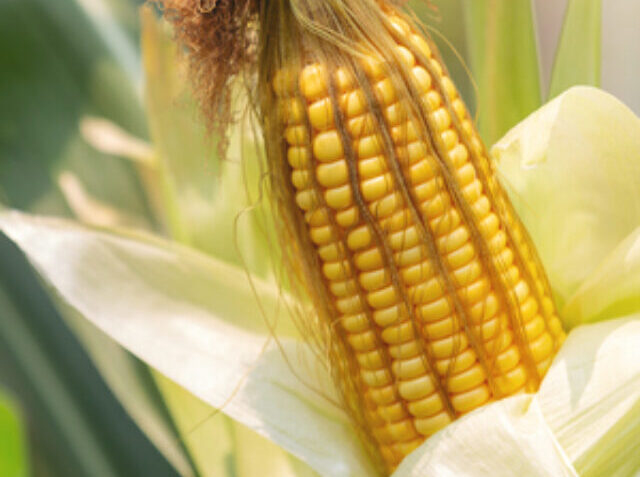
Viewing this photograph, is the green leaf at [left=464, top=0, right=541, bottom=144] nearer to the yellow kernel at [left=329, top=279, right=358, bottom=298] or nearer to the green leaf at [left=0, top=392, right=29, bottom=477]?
the yellow kernel at [left=329, top=279, right=358, bottom=298]

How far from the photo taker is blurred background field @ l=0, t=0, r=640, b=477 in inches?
15.9

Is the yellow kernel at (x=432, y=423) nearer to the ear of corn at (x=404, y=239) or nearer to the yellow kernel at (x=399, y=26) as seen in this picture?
the ear of corn at (x=404, y=239)

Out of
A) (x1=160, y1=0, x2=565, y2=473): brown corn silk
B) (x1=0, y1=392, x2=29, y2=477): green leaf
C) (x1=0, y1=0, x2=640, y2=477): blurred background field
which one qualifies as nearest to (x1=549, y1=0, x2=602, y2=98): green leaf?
(x1=0, y1=0, x2=640, y2=477): blurred background field

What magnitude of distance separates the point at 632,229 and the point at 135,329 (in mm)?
256

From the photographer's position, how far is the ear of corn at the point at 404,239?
0.28m

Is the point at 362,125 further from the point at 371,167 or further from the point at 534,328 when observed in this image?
the point at 534,328

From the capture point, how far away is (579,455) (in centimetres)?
29

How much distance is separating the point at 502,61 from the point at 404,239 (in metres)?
0.17

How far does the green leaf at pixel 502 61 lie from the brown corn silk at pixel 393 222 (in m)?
0.10

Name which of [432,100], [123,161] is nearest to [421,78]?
[432,100]

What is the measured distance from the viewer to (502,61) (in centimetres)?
40

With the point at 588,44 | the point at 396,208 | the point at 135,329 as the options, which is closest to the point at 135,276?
the point at 135,329

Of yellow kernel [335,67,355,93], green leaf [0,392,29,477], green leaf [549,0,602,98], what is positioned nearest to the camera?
green leaf [0,392,29,477]

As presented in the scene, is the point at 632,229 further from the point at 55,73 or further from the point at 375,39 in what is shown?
the point at 55,73
